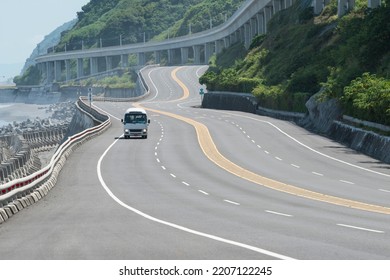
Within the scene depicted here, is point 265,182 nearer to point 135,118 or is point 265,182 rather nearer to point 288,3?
point 135,118

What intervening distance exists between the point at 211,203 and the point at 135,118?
137ft

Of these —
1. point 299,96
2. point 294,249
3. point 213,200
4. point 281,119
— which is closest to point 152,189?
point 213,200

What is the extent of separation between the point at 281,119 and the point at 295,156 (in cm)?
3466

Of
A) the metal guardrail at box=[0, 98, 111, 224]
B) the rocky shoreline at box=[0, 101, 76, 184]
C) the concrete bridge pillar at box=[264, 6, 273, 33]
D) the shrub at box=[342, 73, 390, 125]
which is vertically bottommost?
the rocky shoreline at box=[0, 101, 76, 184]

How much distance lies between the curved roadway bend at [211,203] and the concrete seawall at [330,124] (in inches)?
43.8

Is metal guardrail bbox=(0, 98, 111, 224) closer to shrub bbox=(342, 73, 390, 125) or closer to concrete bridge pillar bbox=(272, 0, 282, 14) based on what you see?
shrub bbox=(342, 73, 390, 125)

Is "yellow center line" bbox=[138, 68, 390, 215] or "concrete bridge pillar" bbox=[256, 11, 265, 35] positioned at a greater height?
"concrete bridge pillar" bbox=[256, 11, 265, 35]

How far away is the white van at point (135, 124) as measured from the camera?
244 feet

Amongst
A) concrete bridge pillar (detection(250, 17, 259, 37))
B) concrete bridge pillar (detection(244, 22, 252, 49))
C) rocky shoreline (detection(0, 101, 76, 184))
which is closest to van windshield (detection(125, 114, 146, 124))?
rocky shoreline (detection(0, 101, 76, 184))

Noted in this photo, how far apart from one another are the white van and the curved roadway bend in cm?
104

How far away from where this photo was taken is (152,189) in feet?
132

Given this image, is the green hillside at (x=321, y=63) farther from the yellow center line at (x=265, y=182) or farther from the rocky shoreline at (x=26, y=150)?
→ the rocky shoreline at (x=26, y=150)

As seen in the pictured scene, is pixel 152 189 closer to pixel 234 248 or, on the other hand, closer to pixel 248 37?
pixel 234 248

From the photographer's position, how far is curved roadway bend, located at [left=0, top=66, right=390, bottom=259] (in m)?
21.3
